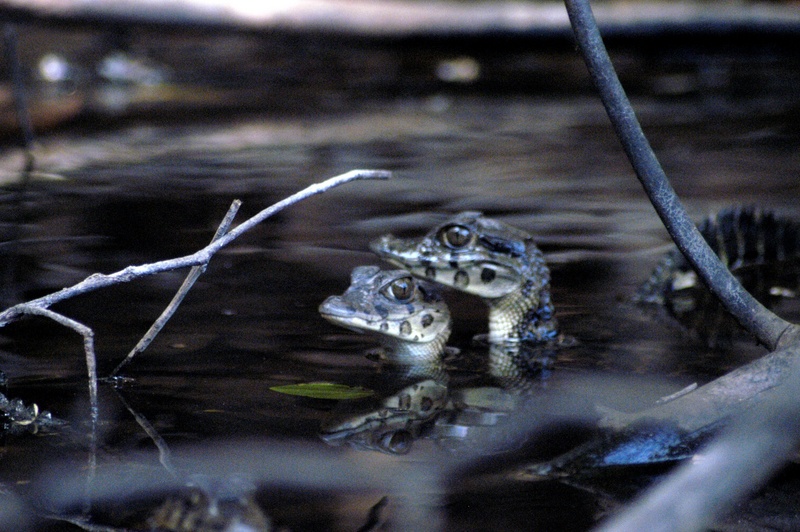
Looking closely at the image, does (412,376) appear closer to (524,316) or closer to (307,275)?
(524,316)

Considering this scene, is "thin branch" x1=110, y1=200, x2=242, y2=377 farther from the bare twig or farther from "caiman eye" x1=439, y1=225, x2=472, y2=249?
"caiman eye" x1=439, y1=225, x2=472, y2=249

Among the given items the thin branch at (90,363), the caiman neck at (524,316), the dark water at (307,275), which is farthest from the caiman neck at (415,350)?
the thin branch at (90,363)

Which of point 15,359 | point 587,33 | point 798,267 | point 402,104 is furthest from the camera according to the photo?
point 402,104

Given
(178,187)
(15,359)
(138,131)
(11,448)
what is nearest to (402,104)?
(138,131)

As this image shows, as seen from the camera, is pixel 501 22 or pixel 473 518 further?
pixel 501 22

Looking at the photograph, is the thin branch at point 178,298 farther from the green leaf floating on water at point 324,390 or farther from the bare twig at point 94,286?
the green leaf floating on water at point 324,390

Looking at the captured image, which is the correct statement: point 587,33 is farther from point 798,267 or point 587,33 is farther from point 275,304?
point 798,267

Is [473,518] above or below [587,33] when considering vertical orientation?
below
